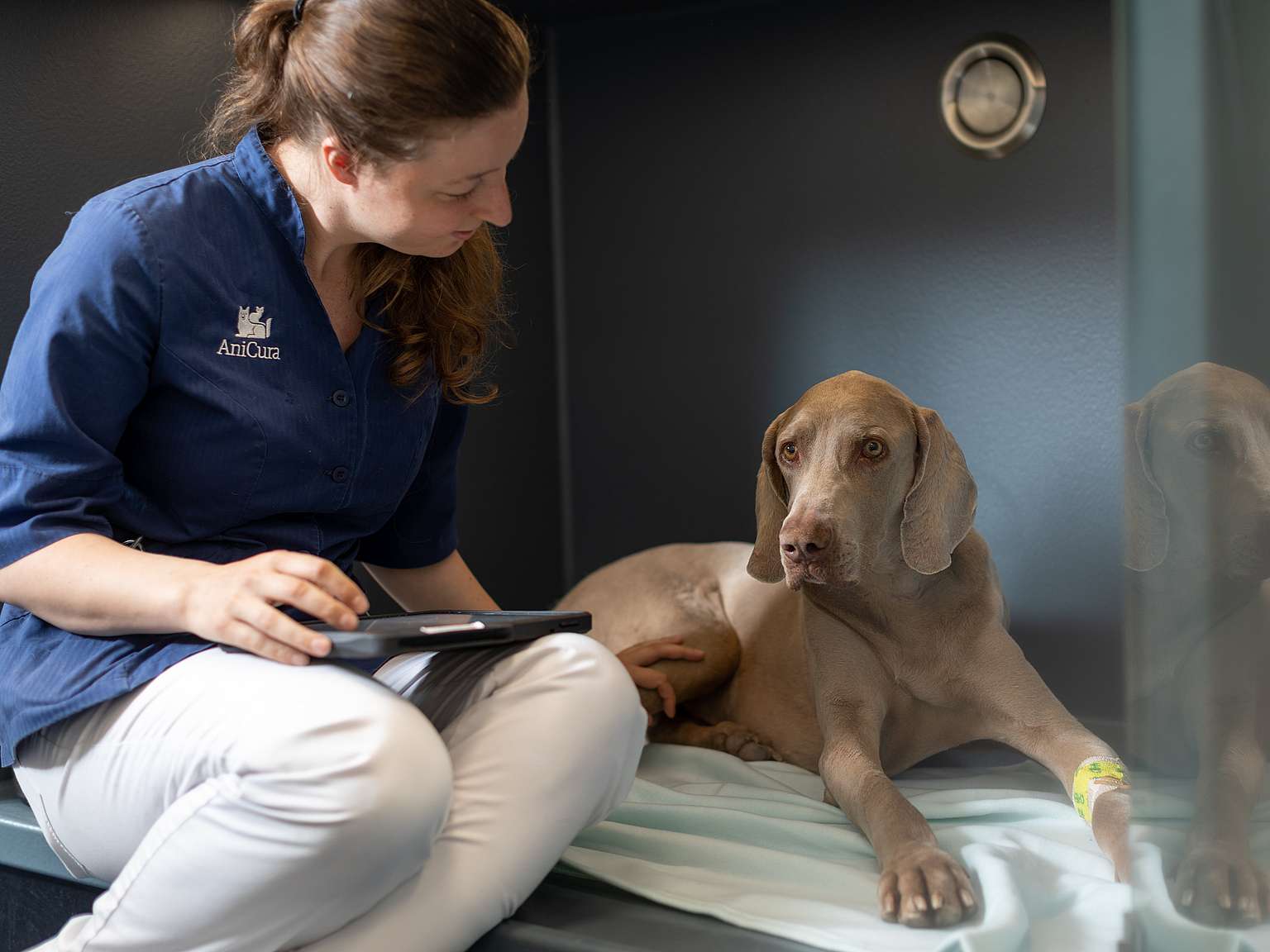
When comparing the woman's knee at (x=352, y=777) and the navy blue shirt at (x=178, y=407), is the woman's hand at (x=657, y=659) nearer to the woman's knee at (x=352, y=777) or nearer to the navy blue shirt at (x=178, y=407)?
the navy blue shirt at (x=178, y=407)

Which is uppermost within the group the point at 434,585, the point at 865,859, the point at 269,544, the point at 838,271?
the point at 838,271

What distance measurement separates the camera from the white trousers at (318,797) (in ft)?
4.07

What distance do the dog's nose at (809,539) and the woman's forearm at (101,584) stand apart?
2.81ft

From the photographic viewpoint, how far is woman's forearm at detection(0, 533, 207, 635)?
1.31 meters

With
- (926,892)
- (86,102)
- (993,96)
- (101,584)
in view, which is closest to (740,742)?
(926,892)

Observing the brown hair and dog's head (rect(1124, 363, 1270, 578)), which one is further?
the brown hair

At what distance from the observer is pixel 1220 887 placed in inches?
46.6

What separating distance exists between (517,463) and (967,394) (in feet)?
3.63

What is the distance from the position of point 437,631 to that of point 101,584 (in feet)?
1.18

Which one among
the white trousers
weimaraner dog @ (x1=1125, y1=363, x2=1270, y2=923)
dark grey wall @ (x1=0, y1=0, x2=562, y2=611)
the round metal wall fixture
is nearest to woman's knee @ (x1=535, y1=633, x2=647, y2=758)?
the white trousers

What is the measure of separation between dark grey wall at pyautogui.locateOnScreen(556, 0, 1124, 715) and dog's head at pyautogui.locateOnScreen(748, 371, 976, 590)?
821mm

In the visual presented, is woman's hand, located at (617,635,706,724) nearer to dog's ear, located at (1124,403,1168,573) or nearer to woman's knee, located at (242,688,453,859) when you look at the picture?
woman's knee, located at (242,688,453,859)

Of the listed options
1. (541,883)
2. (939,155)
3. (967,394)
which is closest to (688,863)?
(541,883)

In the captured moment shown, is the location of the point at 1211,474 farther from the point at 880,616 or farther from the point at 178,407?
the point at 178,407
